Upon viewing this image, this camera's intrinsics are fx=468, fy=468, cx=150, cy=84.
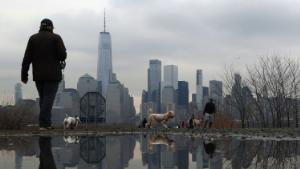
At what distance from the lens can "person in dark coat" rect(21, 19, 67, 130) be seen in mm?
7699

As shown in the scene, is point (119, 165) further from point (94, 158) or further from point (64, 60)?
point (64, 60)

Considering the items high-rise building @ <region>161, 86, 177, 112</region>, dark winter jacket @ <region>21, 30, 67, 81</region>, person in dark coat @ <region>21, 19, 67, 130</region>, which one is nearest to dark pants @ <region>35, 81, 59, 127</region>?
person in dark coat @ <region>21, 19, 67, 130</region>

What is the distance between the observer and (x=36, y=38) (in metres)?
7.79

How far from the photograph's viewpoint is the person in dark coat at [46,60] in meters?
7.70

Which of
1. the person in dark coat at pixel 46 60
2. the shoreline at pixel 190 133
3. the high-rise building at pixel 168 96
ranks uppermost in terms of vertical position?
the high-rise building at pixel 168 96

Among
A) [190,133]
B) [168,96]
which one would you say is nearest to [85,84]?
[168,96]

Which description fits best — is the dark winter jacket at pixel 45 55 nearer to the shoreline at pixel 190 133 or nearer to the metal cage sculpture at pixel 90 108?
the shoreline at pixel 190 133

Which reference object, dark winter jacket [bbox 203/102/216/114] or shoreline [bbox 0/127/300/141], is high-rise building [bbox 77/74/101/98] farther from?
shoreline [bbox 0/127/300/141]

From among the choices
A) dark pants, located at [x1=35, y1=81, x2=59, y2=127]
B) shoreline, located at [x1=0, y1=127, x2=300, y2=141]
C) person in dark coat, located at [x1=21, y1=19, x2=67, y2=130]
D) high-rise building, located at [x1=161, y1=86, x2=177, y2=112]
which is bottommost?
shoreline, located at [x1=0, y1=127, x2=300, y2=141]

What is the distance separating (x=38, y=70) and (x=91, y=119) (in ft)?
158

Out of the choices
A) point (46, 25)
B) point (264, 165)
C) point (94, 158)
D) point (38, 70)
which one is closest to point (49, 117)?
point (38, 70)

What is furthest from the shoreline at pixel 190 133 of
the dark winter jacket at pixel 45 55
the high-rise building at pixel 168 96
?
the high-rise building at pixel 168 96

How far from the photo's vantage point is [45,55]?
774 centimetres

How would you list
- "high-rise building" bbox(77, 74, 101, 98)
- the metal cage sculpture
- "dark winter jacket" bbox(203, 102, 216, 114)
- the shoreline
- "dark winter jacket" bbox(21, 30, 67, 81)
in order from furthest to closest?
"high-rise building" bbox(77, 74, 101, 98) < the metal cage sculpture < "dark winter jacket" bbox(203, 102, 216, 114) < the shoreline < "dark winter jacket" bbox(21, 30, 67, 81)
